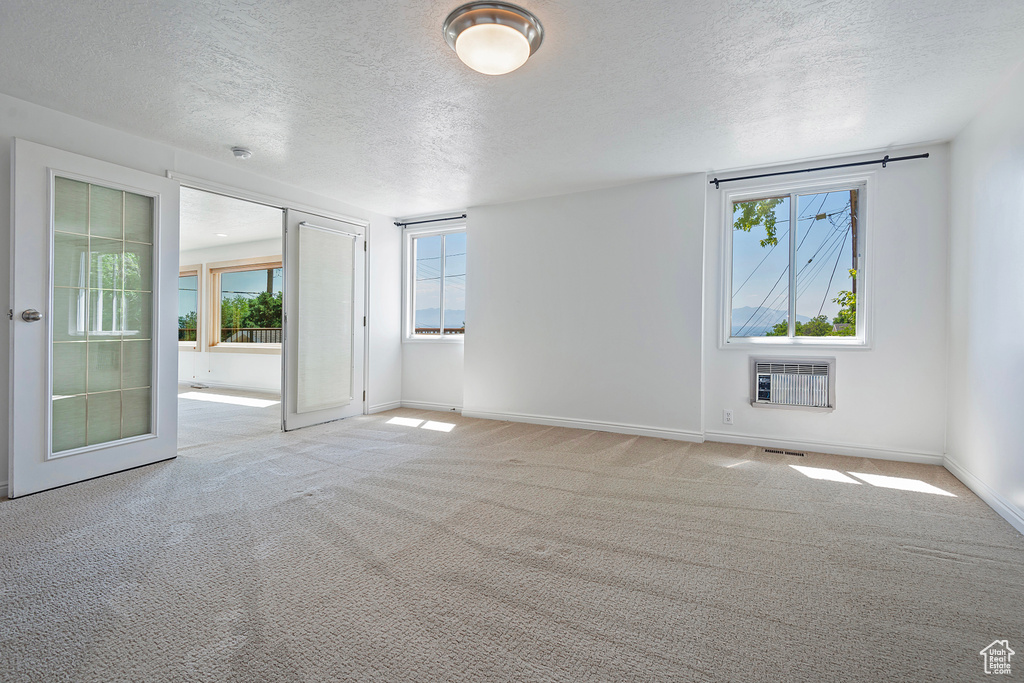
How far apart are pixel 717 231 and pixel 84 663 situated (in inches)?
187

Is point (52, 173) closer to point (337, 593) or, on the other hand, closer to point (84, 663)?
point (84, 663)

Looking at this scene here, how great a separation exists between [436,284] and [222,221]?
317 centimetres

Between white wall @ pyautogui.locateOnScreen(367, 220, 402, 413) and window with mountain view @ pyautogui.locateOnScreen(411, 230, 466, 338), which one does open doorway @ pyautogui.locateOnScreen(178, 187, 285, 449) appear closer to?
white wall @ pyautogui.locateOnScreen(367, 220, 402, 413)

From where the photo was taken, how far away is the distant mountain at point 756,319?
4.15m

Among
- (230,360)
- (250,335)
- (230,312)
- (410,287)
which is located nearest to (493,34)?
(410,287)

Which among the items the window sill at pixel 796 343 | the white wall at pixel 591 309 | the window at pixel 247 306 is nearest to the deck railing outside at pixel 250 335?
the window at pixel 247 306

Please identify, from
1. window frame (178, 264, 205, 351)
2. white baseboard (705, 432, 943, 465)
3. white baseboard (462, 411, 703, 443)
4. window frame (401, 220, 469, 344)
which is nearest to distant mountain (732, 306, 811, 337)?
white baseboard (705, 432, 943, 465)

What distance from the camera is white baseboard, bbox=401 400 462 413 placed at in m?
5.70

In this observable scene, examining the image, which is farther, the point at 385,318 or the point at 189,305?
the point at 189,305

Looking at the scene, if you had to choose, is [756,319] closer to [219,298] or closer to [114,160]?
[114,160]

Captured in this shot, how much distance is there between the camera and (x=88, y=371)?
10.3 feet

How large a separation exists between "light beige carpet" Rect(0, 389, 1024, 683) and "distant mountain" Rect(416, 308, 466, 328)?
8.82 ft

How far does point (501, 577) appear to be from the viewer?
192 centimetres

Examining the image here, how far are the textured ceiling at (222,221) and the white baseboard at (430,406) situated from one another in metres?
2.59
